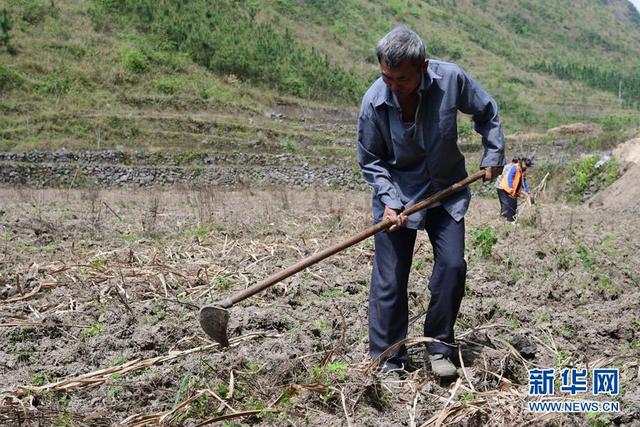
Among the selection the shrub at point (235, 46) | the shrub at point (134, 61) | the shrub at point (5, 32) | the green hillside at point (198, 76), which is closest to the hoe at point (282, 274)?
the green hillside at point (198, 76)

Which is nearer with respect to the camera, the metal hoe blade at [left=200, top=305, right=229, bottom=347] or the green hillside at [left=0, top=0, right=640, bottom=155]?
Result: the metal hoe blade at [left=200, top=305, right=229, bottom=347]

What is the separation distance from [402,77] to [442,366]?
4.62 feet

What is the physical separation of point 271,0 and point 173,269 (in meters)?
37.3

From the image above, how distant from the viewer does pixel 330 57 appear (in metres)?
37.6

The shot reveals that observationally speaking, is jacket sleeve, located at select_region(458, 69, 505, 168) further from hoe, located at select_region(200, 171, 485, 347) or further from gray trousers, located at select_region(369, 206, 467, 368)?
gray trousers, located at select_region(369, 206, 467, 368)

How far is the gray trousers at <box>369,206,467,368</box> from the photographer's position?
3375 millimetres

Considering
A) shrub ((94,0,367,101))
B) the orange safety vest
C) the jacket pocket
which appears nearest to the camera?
the jacket pocket

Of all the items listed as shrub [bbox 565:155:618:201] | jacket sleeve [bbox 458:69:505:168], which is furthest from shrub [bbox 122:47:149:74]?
jacket sleeve [bbox 458:69:505:168]

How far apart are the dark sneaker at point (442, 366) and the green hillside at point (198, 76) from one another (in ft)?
60.0

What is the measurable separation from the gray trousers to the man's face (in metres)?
0.64

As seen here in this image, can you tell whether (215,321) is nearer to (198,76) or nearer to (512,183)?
(512,183)

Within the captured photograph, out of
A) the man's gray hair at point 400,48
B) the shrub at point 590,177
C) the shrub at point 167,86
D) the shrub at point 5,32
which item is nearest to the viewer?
the man's gray hair at point 400,48

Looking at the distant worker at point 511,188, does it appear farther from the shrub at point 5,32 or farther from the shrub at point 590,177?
the shrub at point 5,32

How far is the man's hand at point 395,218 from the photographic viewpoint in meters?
3.32
